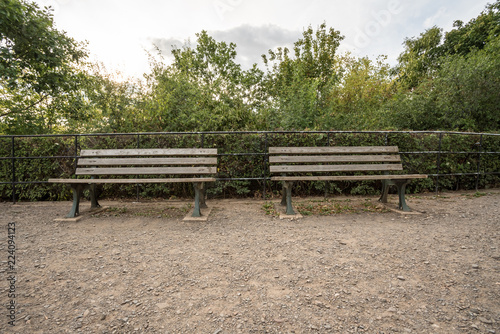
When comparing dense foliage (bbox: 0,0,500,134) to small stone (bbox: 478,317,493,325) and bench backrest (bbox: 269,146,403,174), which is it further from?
small stone (bbox: 478,317,493,325)

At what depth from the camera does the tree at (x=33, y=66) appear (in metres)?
6.57

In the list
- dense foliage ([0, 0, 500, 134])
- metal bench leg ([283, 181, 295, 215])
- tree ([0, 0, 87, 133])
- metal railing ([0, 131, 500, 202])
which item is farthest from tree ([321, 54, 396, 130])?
tree ([0, 0, 87, 133])

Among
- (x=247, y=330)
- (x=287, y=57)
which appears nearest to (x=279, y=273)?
(x=247, y=330)

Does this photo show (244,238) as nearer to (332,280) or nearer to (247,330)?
(332,280)

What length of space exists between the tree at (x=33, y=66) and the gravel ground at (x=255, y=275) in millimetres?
5644

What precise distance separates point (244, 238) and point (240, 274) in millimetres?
938

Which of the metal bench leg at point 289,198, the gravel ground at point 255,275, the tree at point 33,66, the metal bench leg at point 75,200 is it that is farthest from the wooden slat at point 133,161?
the tree at point 33,66

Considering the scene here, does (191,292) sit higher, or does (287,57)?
(287,57)

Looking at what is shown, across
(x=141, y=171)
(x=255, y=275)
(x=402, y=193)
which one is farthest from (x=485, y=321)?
(x=141, y=171)

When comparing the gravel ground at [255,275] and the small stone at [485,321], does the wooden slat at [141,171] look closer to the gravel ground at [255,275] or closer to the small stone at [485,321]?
the gravel ground at [255,275]

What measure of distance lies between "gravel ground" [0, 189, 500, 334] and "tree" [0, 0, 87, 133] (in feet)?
18.5

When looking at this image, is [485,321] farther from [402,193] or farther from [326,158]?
[326,158]

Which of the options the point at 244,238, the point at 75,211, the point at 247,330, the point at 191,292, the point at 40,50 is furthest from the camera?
the point at 40,50

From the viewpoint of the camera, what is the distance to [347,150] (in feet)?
15.5
